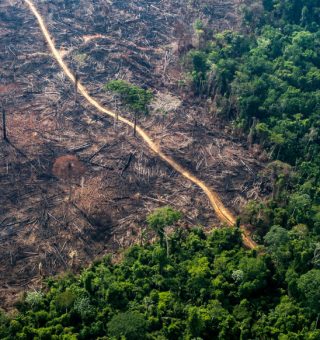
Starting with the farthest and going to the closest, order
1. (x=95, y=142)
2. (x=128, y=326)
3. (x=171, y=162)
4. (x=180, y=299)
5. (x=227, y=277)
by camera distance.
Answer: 1. (x=95, y=142)
2. (x=171, y=162)
3. (x=227, y=277)
4. (x=180, y=299)
5. (x=128, y=326)

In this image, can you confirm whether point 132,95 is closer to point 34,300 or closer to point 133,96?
point 133,96

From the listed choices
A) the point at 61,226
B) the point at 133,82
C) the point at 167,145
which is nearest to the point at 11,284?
the point at 61,226

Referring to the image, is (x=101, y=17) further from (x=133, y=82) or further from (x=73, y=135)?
(x=73, y=135)

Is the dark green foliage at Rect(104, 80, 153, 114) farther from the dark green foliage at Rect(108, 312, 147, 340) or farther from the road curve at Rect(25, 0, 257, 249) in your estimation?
the dark green foliage at Rect(108, 312, 147, 340)

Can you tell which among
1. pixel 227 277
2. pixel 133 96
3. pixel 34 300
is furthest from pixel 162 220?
pixel 133 96

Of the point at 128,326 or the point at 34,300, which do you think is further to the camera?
the point at 34,300

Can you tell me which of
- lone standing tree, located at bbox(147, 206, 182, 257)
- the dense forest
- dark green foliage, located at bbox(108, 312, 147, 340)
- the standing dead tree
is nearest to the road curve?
the dense forest
